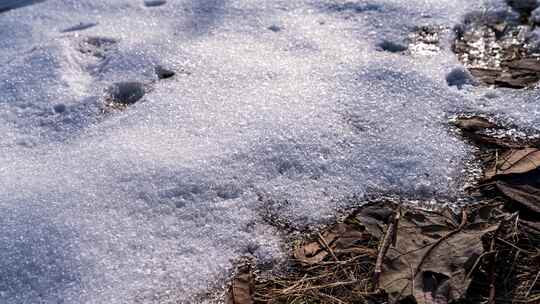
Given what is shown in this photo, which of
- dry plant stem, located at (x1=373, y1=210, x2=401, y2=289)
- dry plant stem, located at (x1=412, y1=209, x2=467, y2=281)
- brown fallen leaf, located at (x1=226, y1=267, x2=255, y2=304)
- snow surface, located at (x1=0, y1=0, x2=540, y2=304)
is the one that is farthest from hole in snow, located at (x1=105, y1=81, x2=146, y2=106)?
dry plant stem, located at (x1=412, y1=209, x2=467, y2=281)

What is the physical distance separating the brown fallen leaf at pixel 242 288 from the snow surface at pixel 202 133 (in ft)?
0.15

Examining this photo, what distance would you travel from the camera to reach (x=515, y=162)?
1.60 meters

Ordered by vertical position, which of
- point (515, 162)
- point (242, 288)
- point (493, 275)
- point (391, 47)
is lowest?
point (242, 288)

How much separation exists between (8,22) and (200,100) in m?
1.18

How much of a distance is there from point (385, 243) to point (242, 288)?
41 centimetres

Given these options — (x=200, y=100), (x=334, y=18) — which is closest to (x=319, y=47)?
(x=334, y=18)

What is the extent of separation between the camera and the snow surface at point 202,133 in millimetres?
1438

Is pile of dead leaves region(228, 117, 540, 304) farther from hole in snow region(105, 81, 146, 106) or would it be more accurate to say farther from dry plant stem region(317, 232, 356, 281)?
hole in snow region(105, 81, 146, 106)

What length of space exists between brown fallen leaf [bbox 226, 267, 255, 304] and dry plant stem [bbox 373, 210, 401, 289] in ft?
1.09

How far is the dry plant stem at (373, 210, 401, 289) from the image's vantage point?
1354 millimetres

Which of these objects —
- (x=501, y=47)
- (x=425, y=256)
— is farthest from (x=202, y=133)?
(x=501, y=47)

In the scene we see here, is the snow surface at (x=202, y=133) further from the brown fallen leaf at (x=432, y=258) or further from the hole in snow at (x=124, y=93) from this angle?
the brown fallen leaf at (x=432, y=258)

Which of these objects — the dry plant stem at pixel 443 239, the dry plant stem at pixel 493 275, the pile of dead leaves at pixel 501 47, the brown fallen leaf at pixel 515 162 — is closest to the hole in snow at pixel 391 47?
the pile of dead leaves at pixel 501 47

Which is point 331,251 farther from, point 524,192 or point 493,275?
point 524,192
